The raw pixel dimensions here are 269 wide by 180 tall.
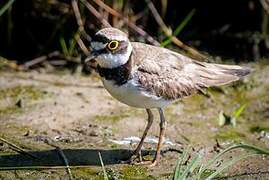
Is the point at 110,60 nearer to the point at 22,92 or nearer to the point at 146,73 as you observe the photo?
the point at 146,73

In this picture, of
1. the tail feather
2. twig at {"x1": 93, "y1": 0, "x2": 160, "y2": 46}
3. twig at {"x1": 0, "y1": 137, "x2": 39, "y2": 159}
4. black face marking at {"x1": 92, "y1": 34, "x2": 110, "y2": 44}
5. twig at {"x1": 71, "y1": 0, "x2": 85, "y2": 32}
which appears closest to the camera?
black face marking at {"x1": 92, "y1": 34, "x2": 110, "y2": 44}

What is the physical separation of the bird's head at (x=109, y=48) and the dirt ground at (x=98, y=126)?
0.85 m

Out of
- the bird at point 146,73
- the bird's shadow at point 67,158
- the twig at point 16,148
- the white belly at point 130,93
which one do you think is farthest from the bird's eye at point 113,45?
the twig at point 16,148

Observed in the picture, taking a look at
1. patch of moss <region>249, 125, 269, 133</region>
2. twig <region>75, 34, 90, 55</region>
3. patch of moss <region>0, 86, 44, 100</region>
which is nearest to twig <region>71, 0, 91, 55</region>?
twig <region>75, 34, 90, 55</region>

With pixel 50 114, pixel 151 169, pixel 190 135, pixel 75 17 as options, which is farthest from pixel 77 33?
pixel 151 169

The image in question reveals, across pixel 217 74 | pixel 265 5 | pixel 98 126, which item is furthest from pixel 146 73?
pixel 265 5

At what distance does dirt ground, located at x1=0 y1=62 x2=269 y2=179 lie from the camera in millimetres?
5504

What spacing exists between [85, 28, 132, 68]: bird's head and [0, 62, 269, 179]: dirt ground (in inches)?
33.5

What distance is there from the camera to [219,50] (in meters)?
8.52

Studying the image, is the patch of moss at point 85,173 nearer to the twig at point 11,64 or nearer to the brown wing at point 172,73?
the brown wing at point 172,73

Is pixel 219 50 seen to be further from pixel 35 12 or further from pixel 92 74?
pixel 35 12

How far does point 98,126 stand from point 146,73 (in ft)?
3.64

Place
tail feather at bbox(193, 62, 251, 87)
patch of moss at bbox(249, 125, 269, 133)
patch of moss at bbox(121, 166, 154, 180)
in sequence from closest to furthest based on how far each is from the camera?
patch of moss at bbox(121, 166, 154, 180) < tail feather at bbox(193, 62, 251, 87) < patch of moss at bbox(249, 125, 269, 133)

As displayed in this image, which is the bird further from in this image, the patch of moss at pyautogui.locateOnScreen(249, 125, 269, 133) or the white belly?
the patch of moss at pyautogui.locateOnScreen(249, 125, 269, 133)
